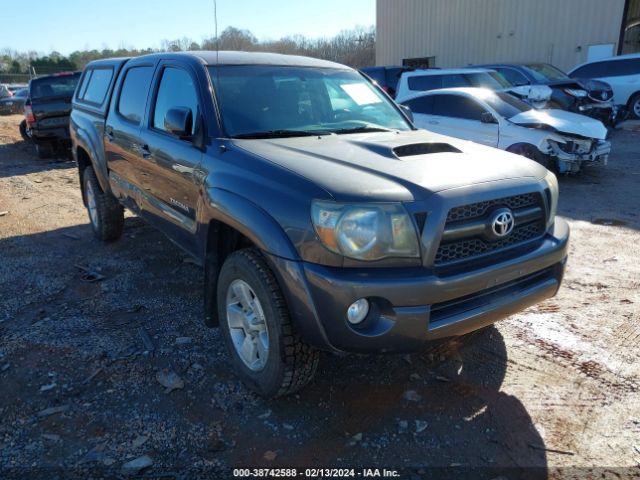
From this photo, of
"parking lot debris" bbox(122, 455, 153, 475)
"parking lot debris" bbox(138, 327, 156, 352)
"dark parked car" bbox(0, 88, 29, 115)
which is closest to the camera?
"parking lot debris" bbox(122, 455, 153, 475)

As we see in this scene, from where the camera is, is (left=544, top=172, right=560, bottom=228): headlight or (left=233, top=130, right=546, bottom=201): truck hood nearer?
(left=233, top=130, right=546, bottom=201): truck hood

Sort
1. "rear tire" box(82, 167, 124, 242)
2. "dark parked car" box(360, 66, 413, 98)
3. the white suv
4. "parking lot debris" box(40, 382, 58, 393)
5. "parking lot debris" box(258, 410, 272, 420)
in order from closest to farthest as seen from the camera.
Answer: "parking lot debris" box(258, 410, 272, 420), "parking lot debris" box(40, 382, 58, 393), "rear tire" box(82, 167, 124, 242), the white suv, "dark parked car" box(360, 66, 413, 98)

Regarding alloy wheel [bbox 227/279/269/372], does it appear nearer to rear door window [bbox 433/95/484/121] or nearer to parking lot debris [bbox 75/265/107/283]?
parking lot debris [bbox 75/265/107/283]

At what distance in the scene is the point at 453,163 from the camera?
2760 millimetres

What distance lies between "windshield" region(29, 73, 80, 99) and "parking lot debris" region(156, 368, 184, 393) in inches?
423

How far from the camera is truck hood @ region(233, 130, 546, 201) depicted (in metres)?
2.41

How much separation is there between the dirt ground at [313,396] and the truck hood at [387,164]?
2.91ft

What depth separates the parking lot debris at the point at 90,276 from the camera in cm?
469

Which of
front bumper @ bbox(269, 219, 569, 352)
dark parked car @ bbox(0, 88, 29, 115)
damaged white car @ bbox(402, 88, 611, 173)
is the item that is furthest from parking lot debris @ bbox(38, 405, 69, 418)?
dark parked car @ bbox(0, 88, 29, 115)

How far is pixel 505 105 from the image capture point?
872 cm

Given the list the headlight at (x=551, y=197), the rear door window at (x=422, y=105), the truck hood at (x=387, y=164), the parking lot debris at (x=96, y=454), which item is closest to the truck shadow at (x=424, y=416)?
the parking lot debris at (x=96, y=454)

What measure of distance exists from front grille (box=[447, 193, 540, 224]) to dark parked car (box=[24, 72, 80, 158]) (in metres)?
11.5

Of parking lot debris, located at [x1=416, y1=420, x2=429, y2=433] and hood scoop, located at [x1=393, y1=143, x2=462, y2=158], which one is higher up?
hood scoop, located at [x1=393, y1=143, x2=462, y2=158]


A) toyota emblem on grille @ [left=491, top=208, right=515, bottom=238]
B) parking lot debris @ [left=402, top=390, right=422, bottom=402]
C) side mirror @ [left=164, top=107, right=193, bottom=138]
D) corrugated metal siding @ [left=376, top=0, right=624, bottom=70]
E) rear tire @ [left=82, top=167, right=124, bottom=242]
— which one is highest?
corrugated metal siding @ [left=376, top=0, right=624, bottom=70]
